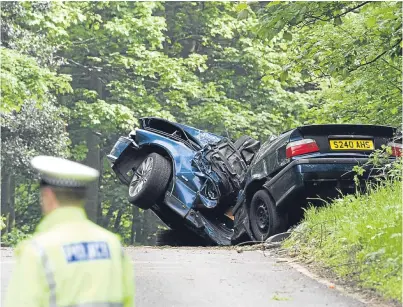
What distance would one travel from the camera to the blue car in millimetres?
11805

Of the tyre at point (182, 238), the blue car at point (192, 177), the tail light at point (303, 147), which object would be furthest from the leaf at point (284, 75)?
the tyre at point (182, 238)

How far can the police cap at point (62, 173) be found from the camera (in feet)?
Answer: 9.70

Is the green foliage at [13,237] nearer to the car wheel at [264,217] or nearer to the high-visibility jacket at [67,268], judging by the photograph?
the car wheel at [264,217]

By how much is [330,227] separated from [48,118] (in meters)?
16.3

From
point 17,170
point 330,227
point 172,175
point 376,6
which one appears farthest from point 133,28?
point 330,227

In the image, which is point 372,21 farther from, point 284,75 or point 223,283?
point 223,283

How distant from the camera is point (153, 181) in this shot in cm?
1197

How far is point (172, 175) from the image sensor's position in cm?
1202

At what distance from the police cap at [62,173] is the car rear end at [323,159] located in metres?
7.08

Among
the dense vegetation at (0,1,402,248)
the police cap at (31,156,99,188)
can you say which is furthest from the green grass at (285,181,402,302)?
the dense vegetation at (0,1,402,248)

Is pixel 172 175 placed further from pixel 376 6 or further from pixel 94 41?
pixel 94 41

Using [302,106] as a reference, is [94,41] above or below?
above

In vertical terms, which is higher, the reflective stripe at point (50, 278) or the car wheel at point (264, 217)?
the reflective stripe at point (50, 278)

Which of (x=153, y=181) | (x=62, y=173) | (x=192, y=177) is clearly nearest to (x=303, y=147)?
(x=192, y=177)
